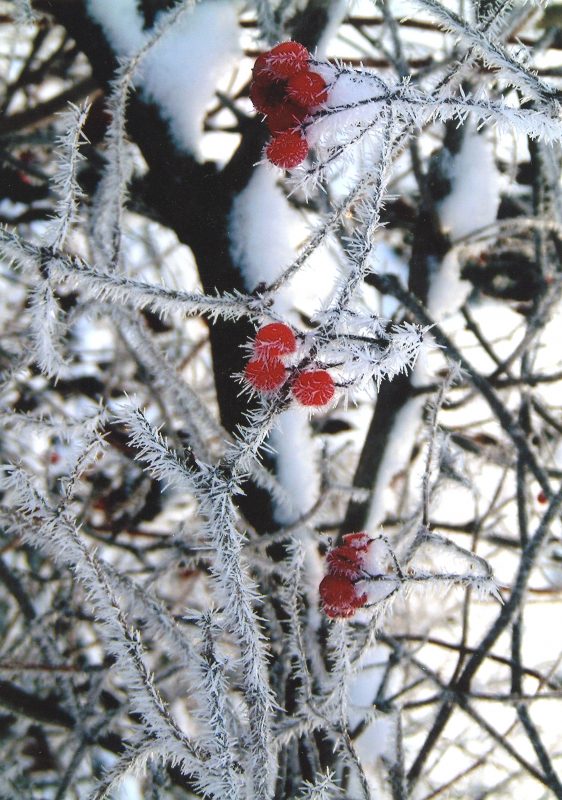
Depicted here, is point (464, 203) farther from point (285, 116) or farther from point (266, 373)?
point (266, 373)

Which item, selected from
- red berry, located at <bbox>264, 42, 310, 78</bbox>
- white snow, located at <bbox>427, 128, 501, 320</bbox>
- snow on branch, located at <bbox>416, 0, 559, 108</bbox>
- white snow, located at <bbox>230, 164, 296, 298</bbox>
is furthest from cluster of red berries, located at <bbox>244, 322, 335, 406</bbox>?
white snow, located at <bbox>427, 128, 501, 320</bbox>

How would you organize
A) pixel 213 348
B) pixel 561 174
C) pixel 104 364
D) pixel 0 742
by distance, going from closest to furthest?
1. pixel 213 348
2. pixel 561 174
3. pixel 0 742
4. pixel 104 364

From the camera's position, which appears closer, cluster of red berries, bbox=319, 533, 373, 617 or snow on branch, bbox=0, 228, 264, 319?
snow on branch, bbox=0, 228, 264, 319

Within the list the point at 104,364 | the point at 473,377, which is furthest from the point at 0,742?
the point at 473,377

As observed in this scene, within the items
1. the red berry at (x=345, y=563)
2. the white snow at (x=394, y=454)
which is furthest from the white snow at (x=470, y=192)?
the red berry at (x=345, y=563)

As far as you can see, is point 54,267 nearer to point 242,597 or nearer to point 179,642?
point 242,597

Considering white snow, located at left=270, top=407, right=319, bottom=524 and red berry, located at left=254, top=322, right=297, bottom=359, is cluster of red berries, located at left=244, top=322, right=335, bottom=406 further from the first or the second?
white snow, located at left=270, top=407, right=319, bottom=524
